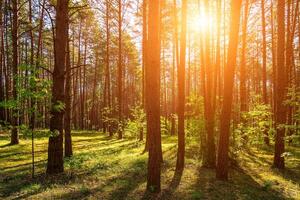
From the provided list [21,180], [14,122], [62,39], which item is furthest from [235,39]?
[14,122]

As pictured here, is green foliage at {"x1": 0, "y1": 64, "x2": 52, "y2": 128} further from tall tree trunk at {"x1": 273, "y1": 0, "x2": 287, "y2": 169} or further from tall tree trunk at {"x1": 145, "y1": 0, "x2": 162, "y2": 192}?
tall tree trunk at {"x1": 273, "y1": 0, "x2": 287, "y2": 169}

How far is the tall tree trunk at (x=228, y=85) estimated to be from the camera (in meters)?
10.4

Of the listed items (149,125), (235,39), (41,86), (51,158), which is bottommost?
(51,158)

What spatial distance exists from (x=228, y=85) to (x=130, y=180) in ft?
15.4

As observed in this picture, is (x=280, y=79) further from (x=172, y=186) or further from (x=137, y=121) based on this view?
(x=137, y=121)

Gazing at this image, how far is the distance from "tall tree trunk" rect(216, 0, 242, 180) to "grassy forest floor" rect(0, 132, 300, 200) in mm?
753

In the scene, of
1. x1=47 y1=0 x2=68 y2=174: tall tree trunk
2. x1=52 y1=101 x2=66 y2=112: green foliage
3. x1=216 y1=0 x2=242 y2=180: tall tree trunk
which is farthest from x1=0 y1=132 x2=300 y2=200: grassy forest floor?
x1=52 y1=101 x2=66 y2=112: green foliage

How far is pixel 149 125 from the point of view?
8906 mm

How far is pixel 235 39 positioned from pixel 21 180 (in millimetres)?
8541

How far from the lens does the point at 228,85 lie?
34.8 ft

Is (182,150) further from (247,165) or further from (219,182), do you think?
(247,165)

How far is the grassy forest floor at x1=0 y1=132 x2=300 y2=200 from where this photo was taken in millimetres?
8789

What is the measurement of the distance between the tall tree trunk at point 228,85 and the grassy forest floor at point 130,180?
753 mm

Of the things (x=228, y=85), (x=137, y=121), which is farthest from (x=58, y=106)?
(x=137, y=121)
